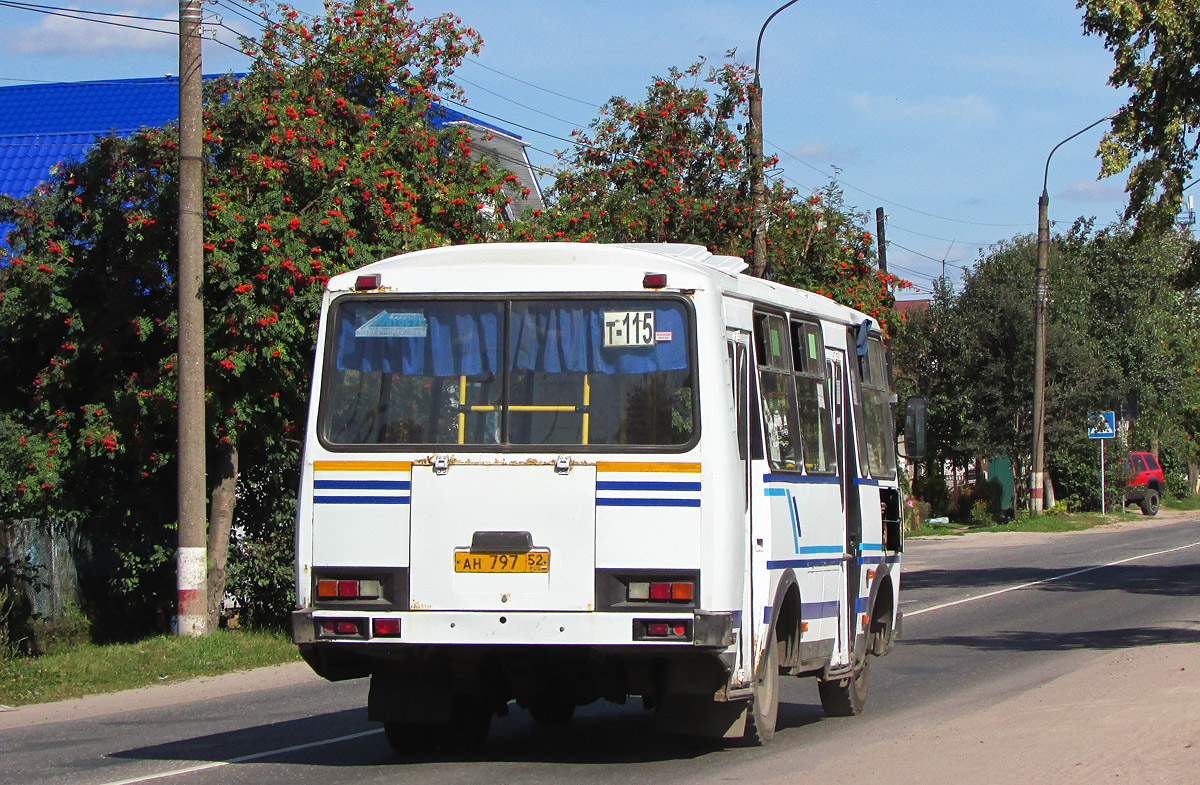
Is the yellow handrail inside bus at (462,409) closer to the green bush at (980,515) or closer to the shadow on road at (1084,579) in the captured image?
the shadow on road at (1084,579)

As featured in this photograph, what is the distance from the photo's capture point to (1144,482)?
53719mm

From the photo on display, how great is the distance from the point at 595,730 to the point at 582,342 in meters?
3.41

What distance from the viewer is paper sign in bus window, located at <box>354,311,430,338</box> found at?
8.74 m

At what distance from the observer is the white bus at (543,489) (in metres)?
8.16

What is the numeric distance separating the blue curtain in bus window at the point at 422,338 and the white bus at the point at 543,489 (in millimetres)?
13

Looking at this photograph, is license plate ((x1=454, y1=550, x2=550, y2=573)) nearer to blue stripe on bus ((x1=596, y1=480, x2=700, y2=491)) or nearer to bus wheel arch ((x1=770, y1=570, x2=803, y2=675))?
blue stripe on bus ((x1=596, y1=480, x2=700, y2=491))

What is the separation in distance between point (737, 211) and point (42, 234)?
13.6m

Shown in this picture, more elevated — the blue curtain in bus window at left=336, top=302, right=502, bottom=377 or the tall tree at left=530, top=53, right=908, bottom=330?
the tall tree at left=530, top=53, right=908, bottom=330

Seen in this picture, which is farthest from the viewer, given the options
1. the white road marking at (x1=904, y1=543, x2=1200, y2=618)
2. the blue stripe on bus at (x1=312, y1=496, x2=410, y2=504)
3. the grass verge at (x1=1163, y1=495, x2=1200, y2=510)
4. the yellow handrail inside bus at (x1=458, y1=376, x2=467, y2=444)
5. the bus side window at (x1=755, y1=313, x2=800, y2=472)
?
the grass verge at (x1=1163, y1=495, x2=1200, y2=510)

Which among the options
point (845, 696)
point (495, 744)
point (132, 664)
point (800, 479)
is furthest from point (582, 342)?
point (132, 664)

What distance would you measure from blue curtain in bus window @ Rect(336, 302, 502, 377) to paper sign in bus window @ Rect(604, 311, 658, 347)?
64 cm

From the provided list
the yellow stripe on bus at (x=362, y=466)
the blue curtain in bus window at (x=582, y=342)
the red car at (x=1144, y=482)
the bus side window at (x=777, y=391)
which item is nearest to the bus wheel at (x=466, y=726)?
the yellow stripe on bus at (x=362, y=466)

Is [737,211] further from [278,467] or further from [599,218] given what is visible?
[278,467]

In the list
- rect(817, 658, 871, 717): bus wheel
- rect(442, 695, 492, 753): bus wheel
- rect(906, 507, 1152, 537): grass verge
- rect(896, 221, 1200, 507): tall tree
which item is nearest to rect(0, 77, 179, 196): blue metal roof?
rect(817, 658, 871, 717): bus wheel
